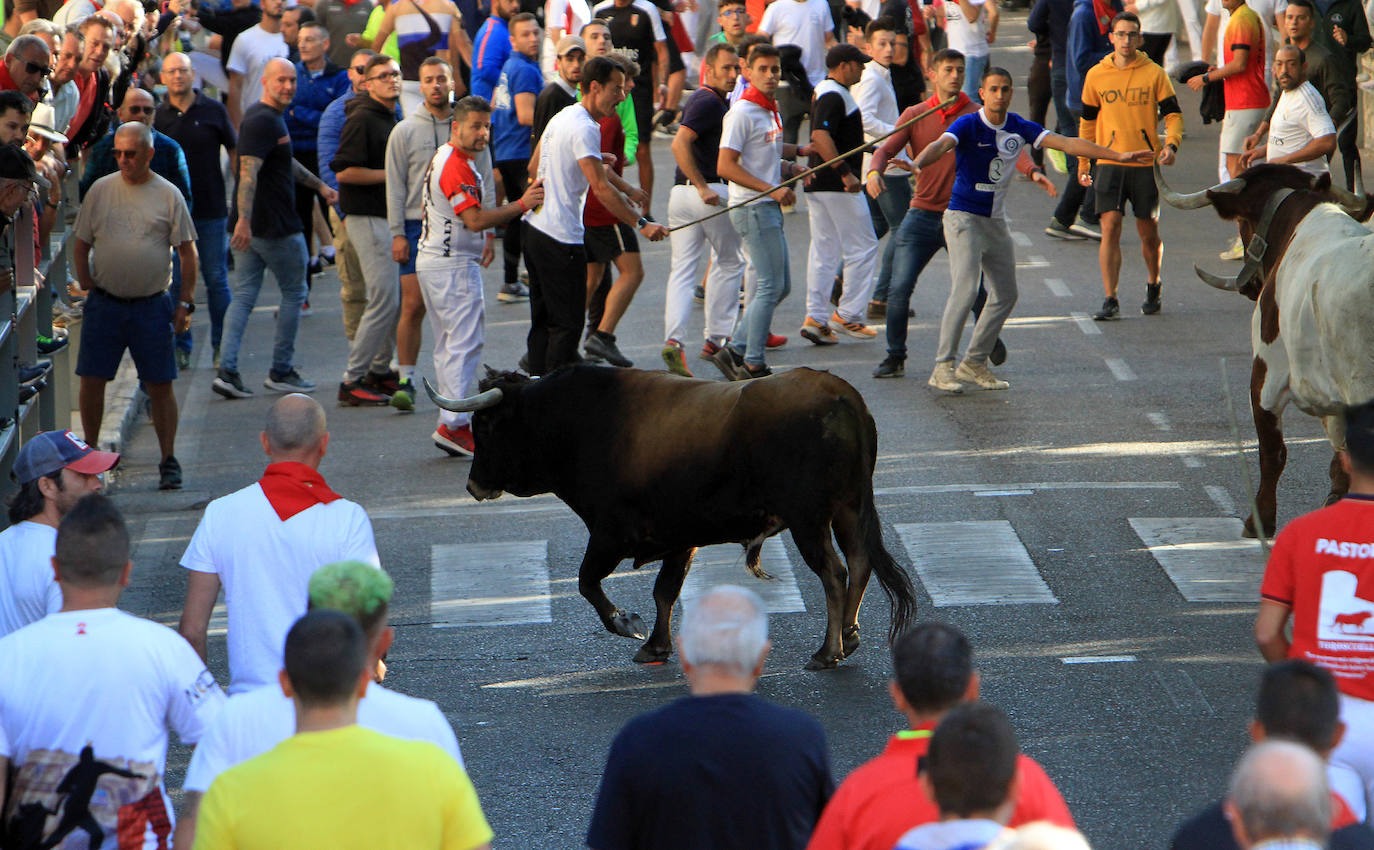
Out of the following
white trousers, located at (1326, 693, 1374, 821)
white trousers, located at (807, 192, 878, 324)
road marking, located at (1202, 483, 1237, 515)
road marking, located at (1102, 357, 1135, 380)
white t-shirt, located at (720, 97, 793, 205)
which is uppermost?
white t-shirt, located at (720, 97, 793, 205)

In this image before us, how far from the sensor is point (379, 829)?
382 centimetres

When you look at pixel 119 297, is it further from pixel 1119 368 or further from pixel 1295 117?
pixel 1295 117

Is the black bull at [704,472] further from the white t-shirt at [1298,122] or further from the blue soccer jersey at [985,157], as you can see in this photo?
the white t-shirt at [1298,122]

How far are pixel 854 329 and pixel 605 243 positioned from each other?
8.84ft

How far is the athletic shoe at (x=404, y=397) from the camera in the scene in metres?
13.4

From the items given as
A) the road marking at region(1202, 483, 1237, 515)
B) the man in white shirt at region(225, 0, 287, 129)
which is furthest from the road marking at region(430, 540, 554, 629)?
the man in white shirt at region(225, 0, 287, 129)

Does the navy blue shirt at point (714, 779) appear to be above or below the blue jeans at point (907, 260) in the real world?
above

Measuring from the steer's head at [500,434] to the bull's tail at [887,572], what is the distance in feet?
5.82

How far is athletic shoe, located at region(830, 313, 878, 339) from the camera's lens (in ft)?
50.8

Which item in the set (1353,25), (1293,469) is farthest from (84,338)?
(1353,25)

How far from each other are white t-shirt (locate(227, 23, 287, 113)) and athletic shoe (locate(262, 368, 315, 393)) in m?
5.25

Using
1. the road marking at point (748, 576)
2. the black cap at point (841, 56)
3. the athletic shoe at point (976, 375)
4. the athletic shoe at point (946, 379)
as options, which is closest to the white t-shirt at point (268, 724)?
the road marking at point (748, 576)

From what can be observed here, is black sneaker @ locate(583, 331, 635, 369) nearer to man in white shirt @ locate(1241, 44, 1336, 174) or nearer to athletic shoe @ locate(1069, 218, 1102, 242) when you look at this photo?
man in white shirt @ locate(1241, 44, 1336, 174)

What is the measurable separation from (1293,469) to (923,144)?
4.38 metres
